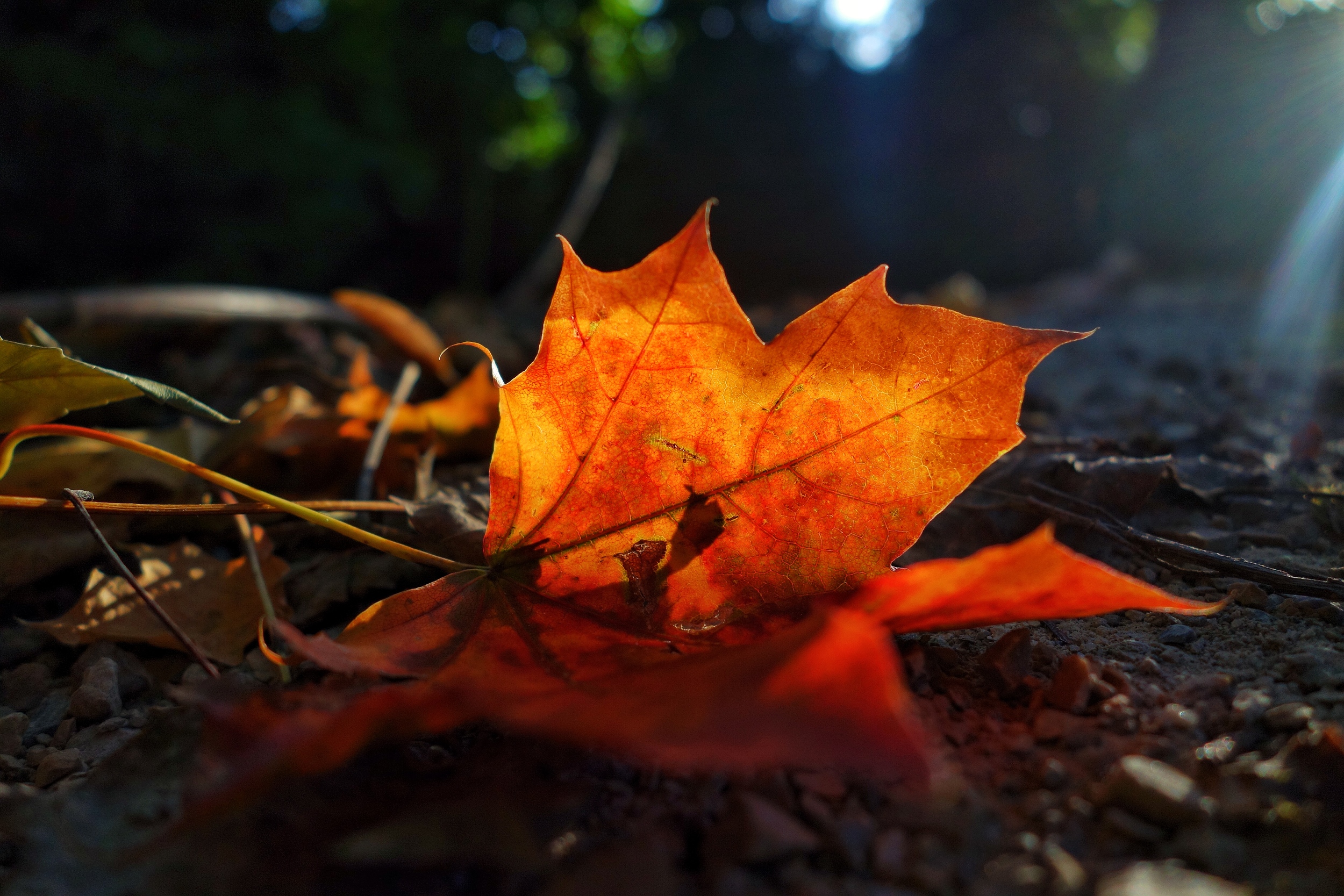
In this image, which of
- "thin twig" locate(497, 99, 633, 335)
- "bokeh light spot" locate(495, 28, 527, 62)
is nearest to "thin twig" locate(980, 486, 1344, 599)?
"thin twig" locate(497, 99, 633, 335)

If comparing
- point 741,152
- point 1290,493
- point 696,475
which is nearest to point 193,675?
point 696,475

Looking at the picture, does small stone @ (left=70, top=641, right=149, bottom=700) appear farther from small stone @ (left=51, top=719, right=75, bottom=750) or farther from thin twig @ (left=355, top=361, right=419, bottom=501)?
thin twig @ (left=355, top=361, right=419, bottom=501)

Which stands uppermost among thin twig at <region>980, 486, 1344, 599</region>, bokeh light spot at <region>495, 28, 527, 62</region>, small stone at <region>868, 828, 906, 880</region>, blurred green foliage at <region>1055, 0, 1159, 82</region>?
blurred green foliage at <region>1055, 0, 1159, 82</region>

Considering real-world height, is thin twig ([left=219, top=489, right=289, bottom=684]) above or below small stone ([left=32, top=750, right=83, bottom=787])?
above

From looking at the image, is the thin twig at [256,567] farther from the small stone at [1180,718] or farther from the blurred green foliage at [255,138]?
the blurred green foliage at [255,138]

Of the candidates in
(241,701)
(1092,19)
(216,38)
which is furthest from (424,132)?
(241,701)

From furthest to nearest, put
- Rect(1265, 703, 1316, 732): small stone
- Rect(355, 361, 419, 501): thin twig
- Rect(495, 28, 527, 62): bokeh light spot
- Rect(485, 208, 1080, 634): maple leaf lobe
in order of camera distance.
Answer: Rect(495, 28, 527, 62): bokeh light spot, Rect(355, 361, 419, 501): thin twig, Rect(485, 208, 1080, 634): maple leaf lobe, Rect(1265, 703, 1316, 732): small stone

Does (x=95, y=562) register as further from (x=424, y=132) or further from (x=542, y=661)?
(x=424, y=132)

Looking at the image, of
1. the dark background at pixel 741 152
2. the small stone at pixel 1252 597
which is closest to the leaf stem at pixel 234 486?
the small stone at pixel 1252 597
